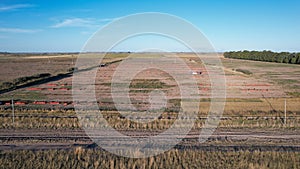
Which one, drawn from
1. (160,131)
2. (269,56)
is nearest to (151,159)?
(160,131)

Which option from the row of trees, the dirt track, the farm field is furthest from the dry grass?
the row of trees

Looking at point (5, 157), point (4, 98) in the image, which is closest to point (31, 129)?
point (5, 157)

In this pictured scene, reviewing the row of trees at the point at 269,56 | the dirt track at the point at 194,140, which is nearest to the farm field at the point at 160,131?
the dirt track at the point at 194,140

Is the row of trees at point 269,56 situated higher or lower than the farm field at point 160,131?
higher

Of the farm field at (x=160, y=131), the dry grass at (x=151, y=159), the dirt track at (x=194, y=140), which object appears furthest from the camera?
the dirt track at (x=194, y=140)

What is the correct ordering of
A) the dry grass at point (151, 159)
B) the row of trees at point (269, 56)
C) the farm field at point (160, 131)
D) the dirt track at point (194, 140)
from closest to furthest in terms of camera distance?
the dry grass at point (151, 159) → the farm field at point (160, 131) → the dirt track at point (194, 140) → the row of trees at point (269, 56)

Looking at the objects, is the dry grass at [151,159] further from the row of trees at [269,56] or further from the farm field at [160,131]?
the row of trees at [269,56]

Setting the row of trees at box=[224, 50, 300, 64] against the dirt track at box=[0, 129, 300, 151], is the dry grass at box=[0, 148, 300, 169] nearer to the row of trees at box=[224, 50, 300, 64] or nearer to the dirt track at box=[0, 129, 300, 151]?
the dirt track at box=[0, 129, 300, 151]

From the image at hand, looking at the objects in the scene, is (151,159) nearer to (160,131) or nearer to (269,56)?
(160,131)
